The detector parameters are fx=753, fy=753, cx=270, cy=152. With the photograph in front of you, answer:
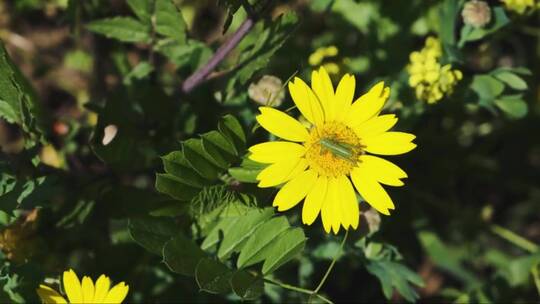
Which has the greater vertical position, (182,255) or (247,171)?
(247,171)

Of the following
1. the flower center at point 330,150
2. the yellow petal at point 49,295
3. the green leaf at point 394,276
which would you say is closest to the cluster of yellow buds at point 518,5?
the flower center at point 330,150

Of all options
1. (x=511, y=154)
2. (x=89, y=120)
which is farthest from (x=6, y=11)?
(x=511, y=154)

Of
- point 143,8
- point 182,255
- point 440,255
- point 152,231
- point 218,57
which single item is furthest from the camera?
point 440,255

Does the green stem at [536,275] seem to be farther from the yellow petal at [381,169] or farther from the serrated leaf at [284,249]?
the serrated leaf at [284,249]

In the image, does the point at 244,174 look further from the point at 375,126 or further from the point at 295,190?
the point at 375,126

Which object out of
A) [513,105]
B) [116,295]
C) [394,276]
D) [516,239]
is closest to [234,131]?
[116,295]

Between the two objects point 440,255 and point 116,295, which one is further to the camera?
point 440,255

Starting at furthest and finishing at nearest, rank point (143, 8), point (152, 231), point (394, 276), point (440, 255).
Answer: point (440, 255), point (143, 8), point (394, 276), point (152, 231)
